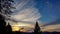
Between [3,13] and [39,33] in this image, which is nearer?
[3,13]

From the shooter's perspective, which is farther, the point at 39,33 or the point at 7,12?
the point at 39,33

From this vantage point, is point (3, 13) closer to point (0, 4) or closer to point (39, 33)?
point (0, 4)

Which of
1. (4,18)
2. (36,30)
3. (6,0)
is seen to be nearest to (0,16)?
(4,18)

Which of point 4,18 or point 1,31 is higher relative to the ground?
point 4,18

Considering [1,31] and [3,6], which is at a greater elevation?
[3,6]

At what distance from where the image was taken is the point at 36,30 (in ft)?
266

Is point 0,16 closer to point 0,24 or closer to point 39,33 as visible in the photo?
point 0,24

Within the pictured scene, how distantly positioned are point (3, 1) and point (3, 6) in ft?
2.22

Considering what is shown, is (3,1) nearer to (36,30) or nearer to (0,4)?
(0,4)

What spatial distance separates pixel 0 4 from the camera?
2527 centimetres

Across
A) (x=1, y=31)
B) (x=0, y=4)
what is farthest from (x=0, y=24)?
(x=0, y=4)

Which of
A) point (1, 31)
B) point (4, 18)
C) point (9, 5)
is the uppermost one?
point (9, 5)

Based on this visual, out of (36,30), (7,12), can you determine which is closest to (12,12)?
(7,12)

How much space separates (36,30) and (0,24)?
2198 inches
